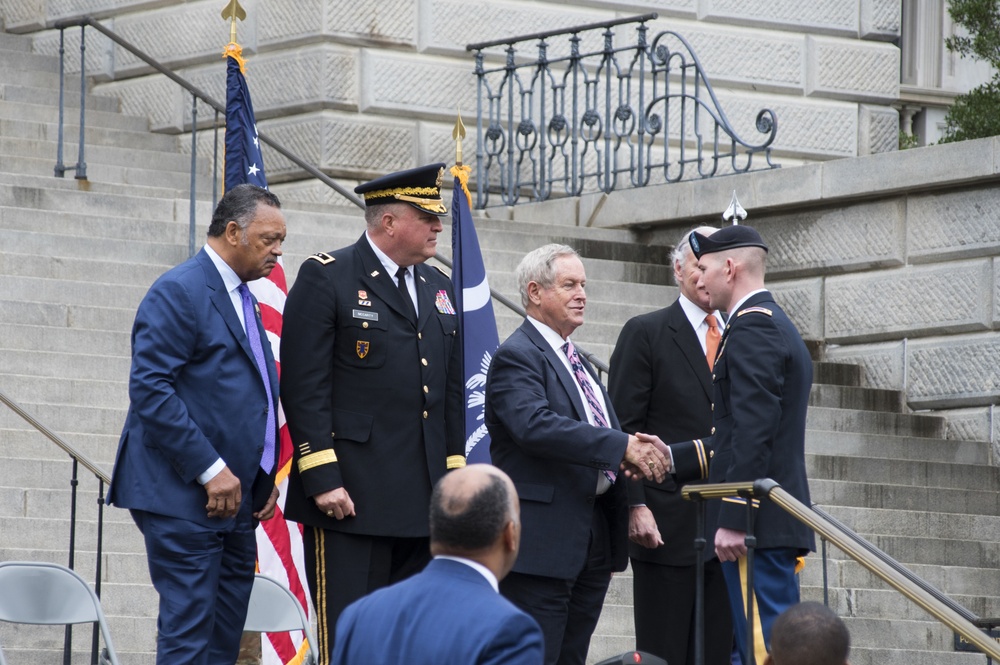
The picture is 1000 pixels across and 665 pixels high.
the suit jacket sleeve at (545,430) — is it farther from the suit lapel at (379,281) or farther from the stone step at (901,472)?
the stone step at (901,472)

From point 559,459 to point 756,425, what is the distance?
67 cm

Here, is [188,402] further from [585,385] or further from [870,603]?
[870,603]

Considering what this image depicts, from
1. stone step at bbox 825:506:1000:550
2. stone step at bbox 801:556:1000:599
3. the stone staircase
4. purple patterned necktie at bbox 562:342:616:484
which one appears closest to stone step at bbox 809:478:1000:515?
the stone staircase

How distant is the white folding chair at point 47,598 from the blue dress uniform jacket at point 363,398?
2.70ft

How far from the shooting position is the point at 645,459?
639 centimetres

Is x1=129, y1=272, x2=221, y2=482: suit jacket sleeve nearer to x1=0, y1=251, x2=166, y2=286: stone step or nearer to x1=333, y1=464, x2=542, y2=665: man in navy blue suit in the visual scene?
x1=333, y1=464, x2=542, y2=665: man in navy blue suit

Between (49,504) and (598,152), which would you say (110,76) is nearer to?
(598,152)

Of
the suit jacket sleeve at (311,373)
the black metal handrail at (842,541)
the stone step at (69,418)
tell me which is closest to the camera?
the black metal handrail at (842,541)

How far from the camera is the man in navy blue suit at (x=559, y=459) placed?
632cm

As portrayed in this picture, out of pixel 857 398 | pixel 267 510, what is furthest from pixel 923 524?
pixel 267 510

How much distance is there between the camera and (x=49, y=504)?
8.61 metres

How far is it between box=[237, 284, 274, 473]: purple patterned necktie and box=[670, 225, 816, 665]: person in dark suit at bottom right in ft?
4.84

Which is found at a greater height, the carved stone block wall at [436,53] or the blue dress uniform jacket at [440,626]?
the carved stone block wall at [436,53]

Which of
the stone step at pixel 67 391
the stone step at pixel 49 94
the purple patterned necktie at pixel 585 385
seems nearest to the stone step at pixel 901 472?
the stone step at pixel 67 391
